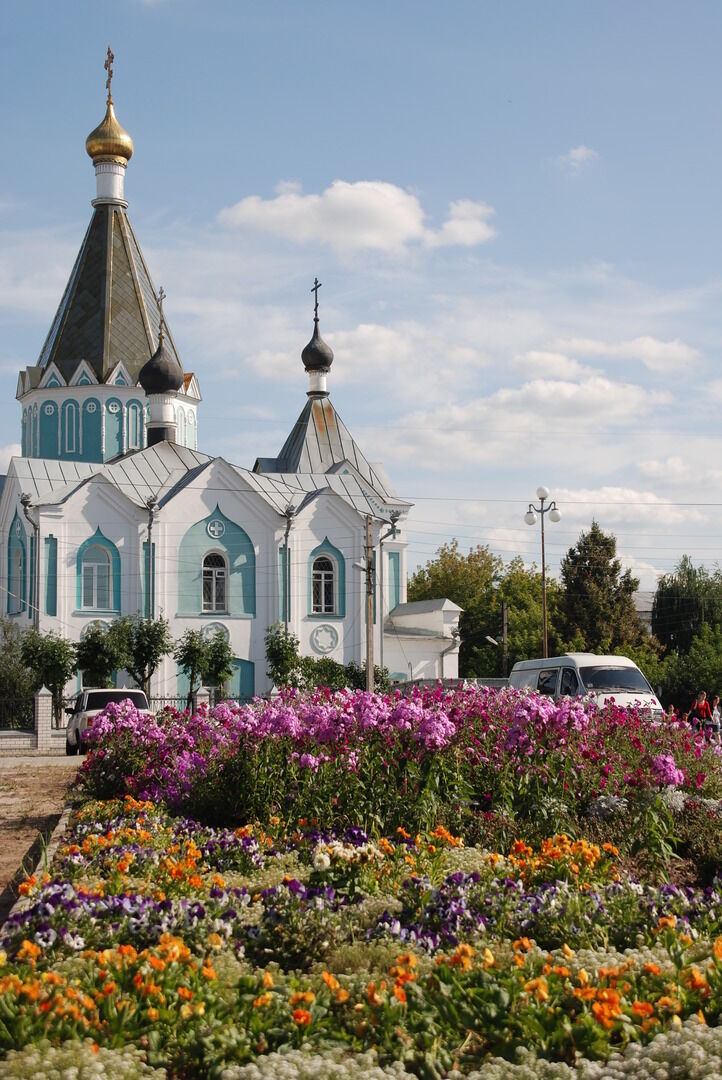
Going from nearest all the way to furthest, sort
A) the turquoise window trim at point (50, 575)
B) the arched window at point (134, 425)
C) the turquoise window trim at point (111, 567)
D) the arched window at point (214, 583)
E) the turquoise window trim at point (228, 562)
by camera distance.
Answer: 1. the turquoise window trim at point (50, 575)
2. the turquoise window trim at point (111, 567)
3. the turquoise window trim at point (228, 562)
4. the arched window at point (214, 583)
5. the arched window at point (134, 425)

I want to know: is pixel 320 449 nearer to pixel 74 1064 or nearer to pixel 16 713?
pixel 16 713

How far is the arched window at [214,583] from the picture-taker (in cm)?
3725

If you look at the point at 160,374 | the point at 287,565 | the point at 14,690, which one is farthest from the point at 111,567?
the point at 160,374

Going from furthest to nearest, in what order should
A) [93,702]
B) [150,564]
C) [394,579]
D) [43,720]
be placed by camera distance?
[394,579] < [150,564] < [43,720] < [93,702]

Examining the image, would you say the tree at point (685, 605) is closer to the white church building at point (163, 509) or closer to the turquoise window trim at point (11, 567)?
the white church building at point (163, 509)

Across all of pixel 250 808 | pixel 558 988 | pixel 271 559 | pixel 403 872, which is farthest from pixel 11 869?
pixel 271 559

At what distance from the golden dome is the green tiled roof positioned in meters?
2.41

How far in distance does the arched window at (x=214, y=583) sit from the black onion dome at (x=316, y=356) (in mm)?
11464

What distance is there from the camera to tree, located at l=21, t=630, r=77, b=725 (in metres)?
31.9

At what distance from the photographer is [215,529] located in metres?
37.5

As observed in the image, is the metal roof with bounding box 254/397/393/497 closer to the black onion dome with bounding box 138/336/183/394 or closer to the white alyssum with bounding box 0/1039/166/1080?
the black onion dome with bounding box 138/336/183/394

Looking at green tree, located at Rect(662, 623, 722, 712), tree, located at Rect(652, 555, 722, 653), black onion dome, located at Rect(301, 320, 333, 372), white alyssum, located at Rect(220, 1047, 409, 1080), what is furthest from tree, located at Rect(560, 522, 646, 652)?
white alyssum, located at Rect(220, 1047, 409, 1080)

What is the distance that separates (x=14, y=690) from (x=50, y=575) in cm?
367

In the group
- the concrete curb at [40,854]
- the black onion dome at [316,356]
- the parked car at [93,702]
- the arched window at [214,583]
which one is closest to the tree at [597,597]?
the black onion dome at [316,356]
